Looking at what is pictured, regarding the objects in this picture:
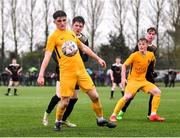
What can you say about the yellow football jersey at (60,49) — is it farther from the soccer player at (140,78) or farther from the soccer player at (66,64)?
the soccer player at (140,78)

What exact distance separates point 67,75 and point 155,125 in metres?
2.35

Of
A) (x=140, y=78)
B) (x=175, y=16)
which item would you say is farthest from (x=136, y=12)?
(x=140, y=78)

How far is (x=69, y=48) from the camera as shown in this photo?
32.0ft

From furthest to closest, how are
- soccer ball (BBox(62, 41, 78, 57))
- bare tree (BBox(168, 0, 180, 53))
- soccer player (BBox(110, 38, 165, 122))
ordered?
1. bare tree (BBox(168, 0, 180, 53))
2. soccer player (BBox(110, 38, 165, 122))
3. soccer ball (BBox(62, 41, 78, 57))

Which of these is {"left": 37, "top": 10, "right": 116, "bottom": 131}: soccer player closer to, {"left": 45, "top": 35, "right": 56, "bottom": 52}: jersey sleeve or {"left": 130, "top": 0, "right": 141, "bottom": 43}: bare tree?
{"left": 45, "top": 35, "right": 56, "bottom": 52}: jersey sleeve

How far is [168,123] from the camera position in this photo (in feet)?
37.4

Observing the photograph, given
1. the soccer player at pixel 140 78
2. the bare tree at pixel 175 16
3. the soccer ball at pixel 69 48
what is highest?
the bare tree at pixel 175 16

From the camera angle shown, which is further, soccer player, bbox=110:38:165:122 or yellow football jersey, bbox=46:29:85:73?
soccer player, bbox=110:38:165:122

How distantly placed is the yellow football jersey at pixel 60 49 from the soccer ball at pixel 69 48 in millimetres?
60

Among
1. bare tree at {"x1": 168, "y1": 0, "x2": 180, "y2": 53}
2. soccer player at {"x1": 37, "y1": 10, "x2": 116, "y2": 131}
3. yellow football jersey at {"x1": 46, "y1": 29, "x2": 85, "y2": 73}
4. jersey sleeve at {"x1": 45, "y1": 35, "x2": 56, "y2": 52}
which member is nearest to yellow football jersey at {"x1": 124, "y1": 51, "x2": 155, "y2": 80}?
soccer player at {"x1": 37, "y1": 10, "x2": 116, "y2": 131}

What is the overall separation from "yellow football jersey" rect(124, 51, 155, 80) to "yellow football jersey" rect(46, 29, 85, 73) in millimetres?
2389

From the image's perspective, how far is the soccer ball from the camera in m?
9.72

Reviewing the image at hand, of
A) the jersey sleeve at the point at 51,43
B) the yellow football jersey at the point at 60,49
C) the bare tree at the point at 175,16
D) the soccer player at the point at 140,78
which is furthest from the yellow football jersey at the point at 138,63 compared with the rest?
the bare tree at the point at 175,16

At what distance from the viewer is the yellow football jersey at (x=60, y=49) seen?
974 cm
